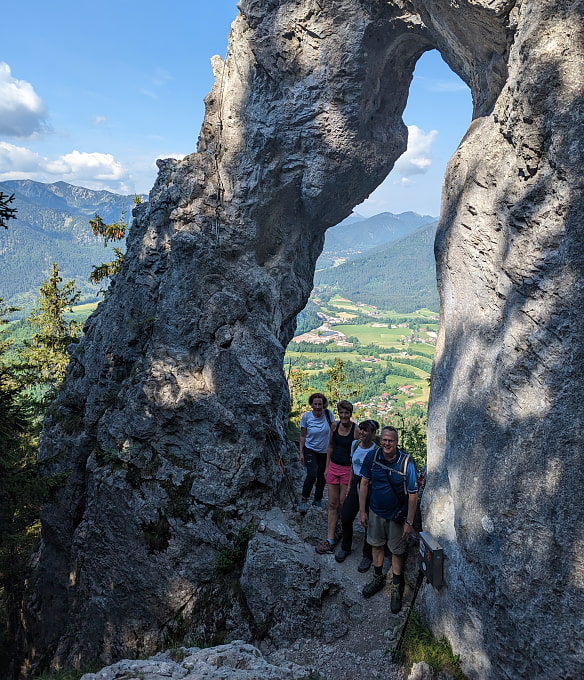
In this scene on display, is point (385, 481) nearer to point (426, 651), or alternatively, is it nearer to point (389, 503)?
A: point (389, 503)

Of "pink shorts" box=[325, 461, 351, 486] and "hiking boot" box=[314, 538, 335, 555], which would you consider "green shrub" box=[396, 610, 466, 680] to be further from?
"pink shorts" box=[325, 461, 351, 486]

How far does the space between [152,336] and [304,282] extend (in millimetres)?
6645

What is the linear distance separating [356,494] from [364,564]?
166 cm

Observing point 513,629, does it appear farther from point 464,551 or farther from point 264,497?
point 264,497

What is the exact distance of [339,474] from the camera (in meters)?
9.96

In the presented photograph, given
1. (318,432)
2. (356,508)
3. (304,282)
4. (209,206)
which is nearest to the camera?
(356,508)

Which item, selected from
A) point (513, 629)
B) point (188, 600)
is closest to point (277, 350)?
point (188, 600)

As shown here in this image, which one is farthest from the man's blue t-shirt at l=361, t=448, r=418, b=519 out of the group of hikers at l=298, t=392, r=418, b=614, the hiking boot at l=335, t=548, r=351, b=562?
the hiking boot at l=335, t=548, r=351, b=562

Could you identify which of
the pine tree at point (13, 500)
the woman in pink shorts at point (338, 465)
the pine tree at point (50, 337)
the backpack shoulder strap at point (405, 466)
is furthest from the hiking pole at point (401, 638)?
the pine tree at point (50, 337)

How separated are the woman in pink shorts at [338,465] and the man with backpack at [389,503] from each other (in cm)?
108

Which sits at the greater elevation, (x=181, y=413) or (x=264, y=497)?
(x=181, y=413)

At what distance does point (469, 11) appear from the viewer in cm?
873

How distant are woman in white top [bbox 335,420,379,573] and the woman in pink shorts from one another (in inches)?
12.1

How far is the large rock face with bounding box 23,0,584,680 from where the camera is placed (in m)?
6.26
